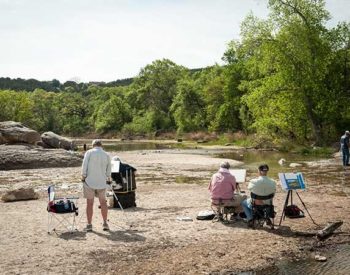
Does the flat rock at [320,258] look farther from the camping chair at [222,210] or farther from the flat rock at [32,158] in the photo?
the flat rock at [32,158]

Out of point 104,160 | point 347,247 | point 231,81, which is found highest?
point 231,81

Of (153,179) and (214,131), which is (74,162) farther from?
(214,131)

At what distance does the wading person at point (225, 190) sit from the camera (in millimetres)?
12656

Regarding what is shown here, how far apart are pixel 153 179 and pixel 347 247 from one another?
15.5 metres

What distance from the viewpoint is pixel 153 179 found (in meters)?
25.0

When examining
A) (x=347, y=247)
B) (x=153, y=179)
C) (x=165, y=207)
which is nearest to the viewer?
(x=347, y=247)

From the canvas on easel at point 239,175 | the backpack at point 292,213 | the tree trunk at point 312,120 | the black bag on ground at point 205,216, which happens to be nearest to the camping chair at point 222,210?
the black bag on ground at point 205,216

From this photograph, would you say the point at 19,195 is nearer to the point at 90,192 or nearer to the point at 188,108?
the point at 90,192

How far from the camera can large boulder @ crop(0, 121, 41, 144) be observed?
38062 mm

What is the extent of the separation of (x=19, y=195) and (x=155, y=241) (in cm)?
896

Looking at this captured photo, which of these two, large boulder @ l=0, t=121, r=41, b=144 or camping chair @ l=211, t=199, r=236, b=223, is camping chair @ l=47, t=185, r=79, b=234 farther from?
large boulder @ l=0, t=121, r=41, b=144

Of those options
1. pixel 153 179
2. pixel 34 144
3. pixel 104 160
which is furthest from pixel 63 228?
pixel 34 144

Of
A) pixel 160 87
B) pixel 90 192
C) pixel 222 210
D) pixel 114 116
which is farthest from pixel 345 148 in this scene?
pixel 114 116

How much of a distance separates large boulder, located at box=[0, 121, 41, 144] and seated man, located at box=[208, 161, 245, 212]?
1151 inches
